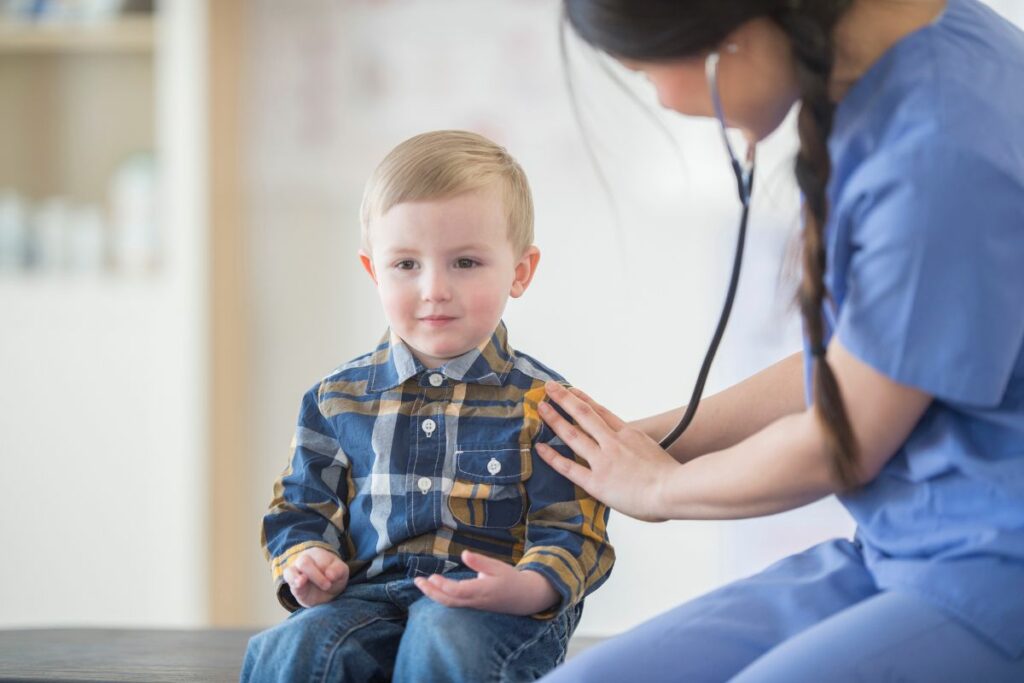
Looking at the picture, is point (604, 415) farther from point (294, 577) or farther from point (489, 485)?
point (294, 577)

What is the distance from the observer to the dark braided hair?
933 millimetres

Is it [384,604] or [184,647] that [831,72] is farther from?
[184,647]

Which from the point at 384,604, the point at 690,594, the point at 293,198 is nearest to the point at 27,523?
the point at 293,198

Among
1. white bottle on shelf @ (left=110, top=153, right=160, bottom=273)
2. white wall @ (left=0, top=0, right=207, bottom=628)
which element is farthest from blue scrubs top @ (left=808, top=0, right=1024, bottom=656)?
white bottle on shelf @ (left=110, top=153, right=160, bottom=273)

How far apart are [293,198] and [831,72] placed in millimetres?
2315

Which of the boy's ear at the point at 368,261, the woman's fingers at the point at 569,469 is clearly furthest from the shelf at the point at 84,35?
the woman's fingers at the point at 569,469

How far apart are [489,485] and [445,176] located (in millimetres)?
308

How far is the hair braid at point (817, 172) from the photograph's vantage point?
0.93 meters

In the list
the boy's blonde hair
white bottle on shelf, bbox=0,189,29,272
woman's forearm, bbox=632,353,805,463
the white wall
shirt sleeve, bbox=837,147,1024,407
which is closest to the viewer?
shirt sleeve, bbox=837,147,1024,407

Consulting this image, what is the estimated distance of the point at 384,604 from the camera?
1117 millimetres

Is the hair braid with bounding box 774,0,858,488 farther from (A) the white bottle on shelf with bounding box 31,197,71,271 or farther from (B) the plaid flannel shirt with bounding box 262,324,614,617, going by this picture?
(A) the white bottle on shelf with bounding box 31,197,71,271

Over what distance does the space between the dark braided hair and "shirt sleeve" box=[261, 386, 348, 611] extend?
0.50 metres

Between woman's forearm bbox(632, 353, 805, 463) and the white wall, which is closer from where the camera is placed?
woman's forearm bbox(632, 353, 805, 463)

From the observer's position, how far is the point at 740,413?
49.1 inches
